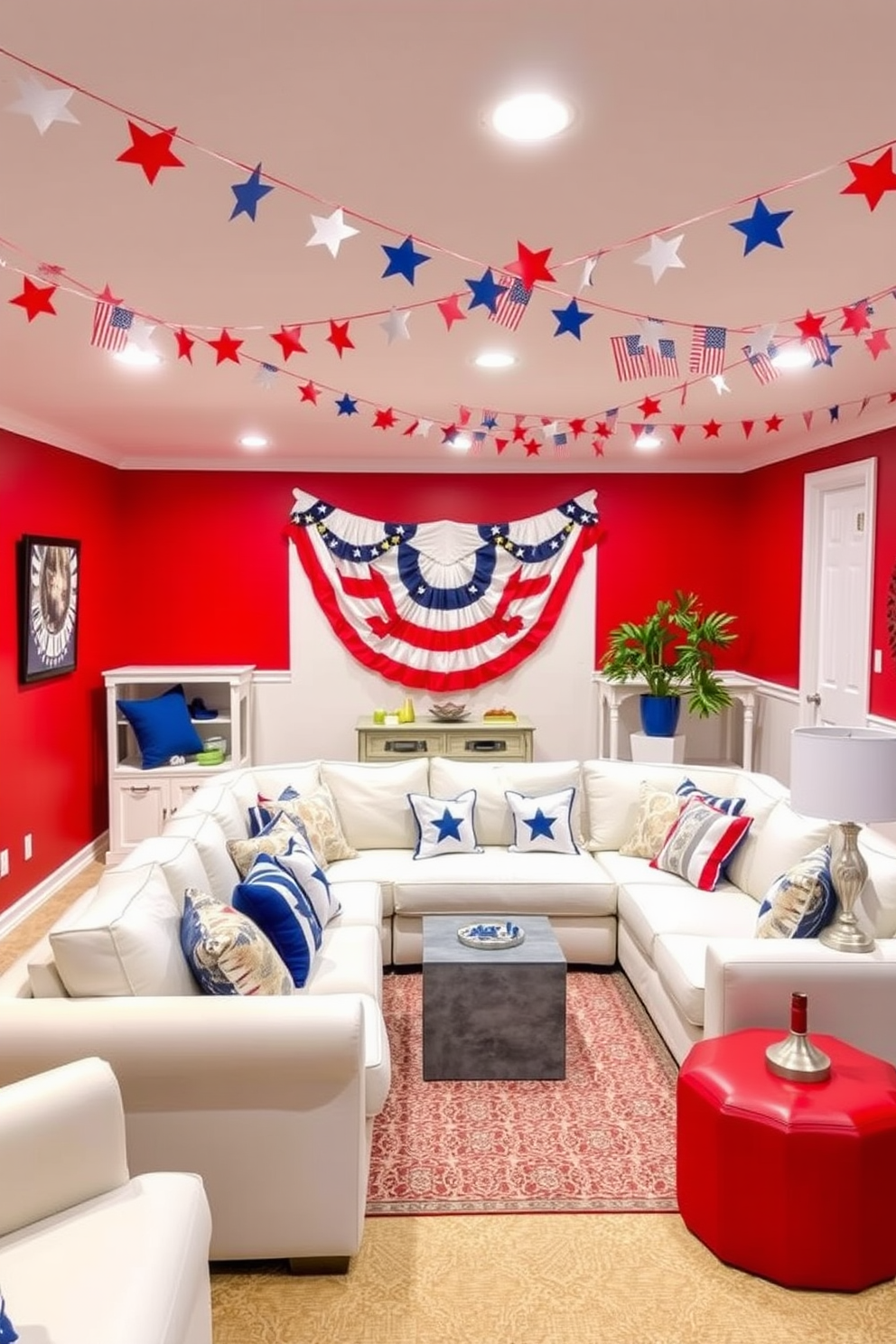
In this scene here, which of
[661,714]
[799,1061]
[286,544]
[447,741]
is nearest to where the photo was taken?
[799,1061]

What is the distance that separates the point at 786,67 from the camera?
1.84 metres

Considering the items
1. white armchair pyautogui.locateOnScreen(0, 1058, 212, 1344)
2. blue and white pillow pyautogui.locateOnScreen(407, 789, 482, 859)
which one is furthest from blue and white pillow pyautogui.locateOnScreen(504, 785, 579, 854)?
white armchair pyautogui.locateOnScreen(0, 1058, 212, 1344)

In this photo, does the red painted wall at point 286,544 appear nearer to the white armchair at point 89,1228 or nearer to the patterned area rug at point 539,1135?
the patterned area rug at point 539,1135

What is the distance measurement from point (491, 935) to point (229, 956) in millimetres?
1281

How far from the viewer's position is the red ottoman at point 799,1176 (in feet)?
7.88

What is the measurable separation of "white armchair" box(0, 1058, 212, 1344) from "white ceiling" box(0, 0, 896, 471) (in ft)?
6.13

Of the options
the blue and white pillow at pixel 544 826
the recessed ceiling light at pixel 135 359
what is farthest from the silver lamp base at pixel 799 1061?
the recessed ceiling light at pixel 135 359

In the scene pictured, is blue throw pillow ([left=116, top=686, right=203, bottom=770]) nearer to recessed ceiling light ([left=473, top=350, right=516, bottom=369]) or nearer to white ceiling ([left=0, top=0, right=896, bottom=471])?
white ceiling ([left=0, top=0, right=896, bottom=471])

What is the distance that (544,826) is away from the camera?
4.80m

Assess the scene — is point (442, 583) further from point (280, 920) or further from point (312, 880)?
point (280, 920)

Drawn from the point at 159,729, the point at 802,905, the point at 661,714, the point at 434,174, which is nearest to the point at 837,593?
the point at 661,714

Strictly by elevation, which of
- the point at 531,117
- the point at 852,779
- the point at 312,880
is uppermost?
the point at 531,117

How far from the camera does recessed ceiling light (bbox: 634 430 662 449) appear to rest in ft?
18.2

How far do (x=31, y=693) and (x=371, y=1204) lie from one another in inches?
141
